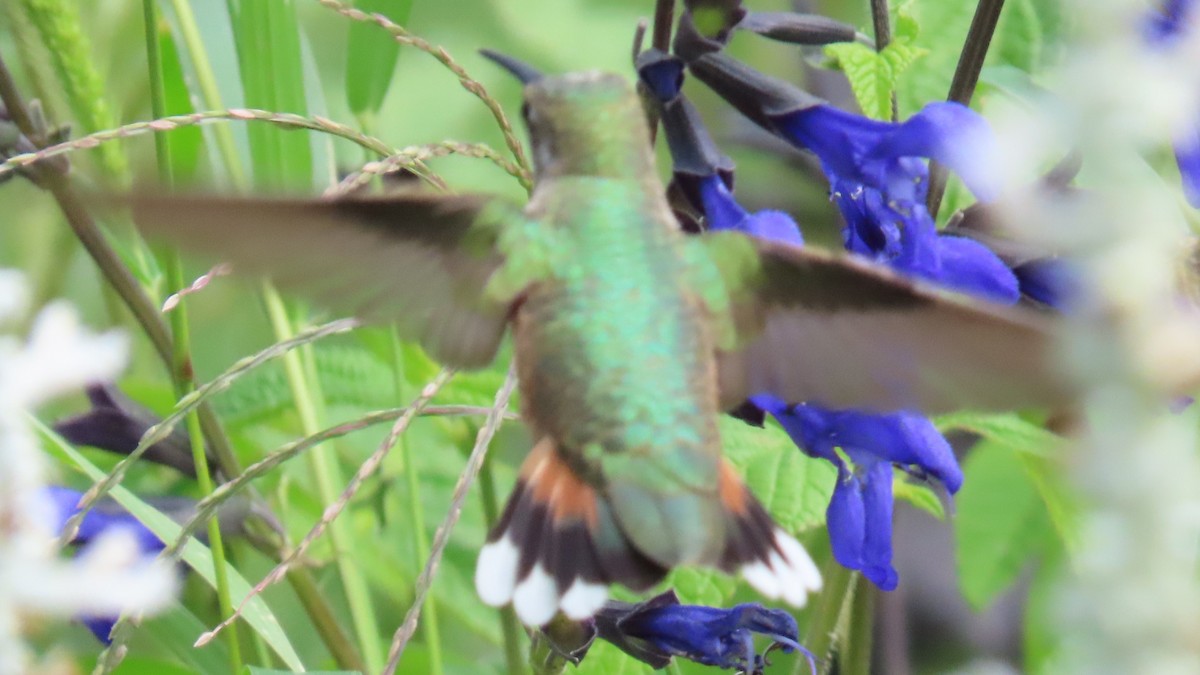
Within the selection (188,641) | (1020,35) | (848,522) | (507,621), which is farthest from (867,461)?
(1020,35)

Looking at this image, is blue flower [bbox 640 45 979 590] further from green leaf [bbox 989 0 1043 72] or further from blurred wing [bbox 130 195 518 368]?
green leaf [bbox 989 0 1043 72]

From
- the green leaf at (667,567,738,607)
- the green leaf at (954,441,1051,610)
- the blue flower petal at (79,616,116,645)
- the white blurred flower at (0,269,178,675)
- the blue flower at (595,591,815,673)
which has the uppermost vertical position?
the white blurred flower at (0,269,178,675)

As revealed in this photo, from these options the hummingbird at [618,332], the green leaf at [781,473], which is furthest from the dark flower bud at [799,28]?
the green leaf at [781,473]

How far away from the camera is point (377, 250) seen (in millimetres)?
521

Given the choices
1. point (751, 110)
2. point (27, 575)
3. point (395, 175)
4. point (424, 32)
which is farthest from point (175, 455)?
point (424, 32)

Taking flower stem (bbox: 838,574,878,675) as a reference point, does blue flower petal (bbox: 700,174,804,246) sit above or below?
above

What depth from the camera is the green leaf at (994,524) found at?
3.35 ft

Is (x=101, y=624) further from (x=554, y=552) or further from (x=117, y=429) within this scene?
(x=554, y=552)

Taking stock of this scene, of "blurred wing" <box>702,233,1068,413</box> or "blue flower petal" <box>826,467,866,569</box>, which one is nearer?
"blurred wing" <box>702,233,1068,413</box>

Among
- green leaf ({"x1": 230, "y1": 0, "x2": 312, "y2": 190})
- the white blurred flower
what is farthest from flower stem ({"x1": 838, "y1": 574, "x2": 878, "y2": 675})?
the white blurred flower

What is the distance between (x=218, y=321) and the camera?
4.70 feet

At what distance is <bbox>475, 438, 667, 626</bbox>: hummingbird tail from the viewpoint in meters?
0.49

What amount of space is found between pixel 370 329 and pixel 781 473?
1.01ft

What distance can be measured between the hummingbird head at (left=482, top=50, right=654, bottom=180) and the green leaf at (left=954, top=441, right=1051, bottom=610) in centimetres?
54
